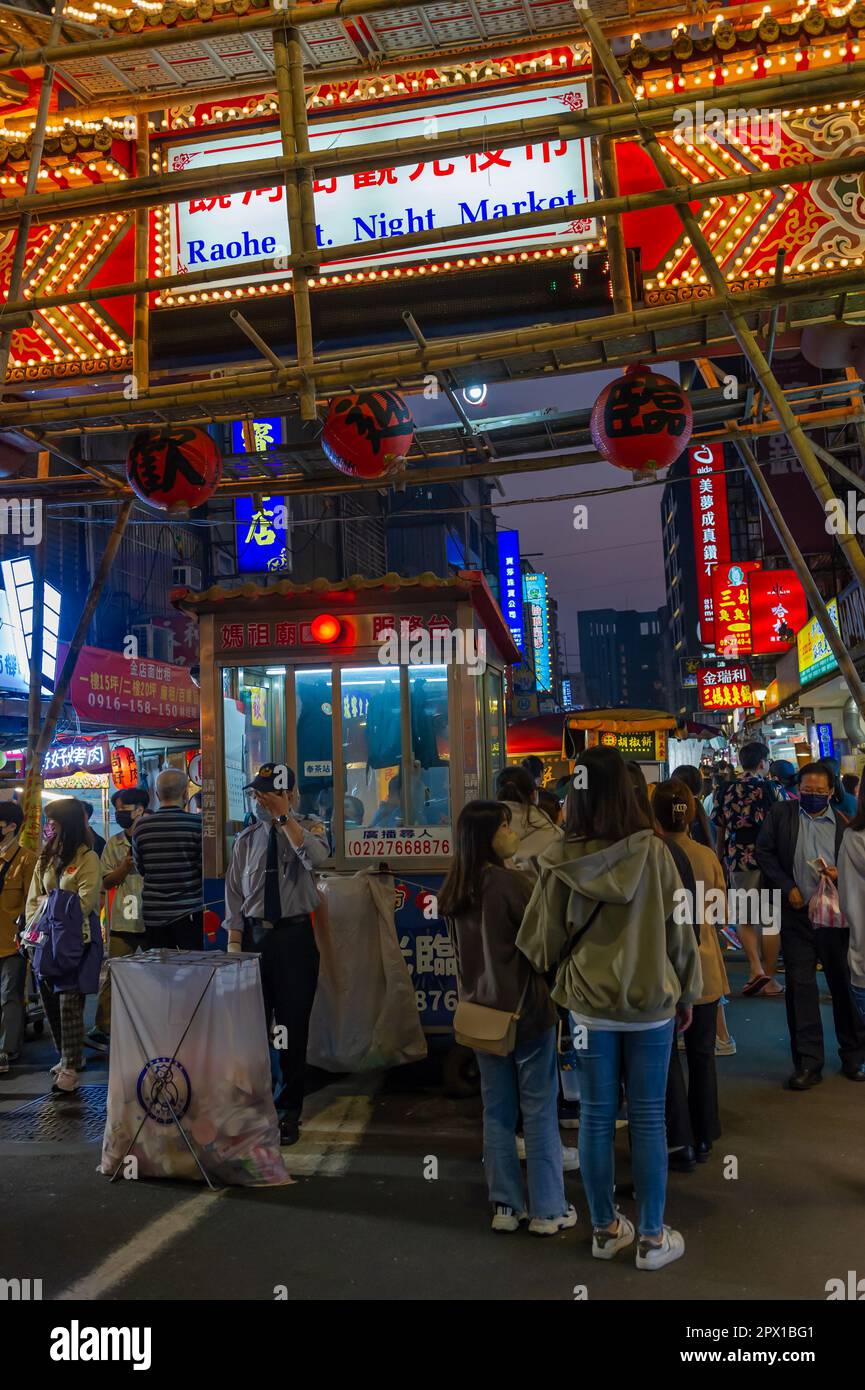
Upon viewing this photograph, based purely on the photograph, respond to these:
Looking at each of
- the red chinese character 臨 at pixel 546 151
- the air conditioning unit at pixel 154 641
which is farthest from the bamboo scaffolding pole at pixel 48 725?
the air conditioning unit at pixel 154 641

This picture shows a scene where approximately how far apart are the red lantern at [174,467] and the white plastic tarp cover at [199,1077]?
3.37m

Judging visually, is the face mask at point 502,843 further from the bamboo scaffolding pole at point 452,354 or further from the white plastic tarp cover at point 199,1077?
the bamboo scaffolding pole at point 452,354

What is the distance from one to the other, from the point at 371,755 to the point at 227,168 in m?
4.08

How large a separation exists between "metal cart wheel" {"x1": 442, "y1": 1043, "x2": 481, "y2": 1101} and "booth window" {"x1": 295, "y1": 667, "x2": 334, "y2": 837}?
204 cm

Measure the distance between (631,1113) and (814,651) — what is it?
17135 mm

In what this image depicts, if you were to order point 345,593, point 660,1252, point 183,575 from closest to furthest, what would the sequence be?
point 660,1252 < point 345,593 < point 183,575

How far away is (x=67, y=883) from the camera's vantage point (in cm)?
763

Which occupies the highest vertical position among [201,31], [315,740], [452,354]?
[201,31]

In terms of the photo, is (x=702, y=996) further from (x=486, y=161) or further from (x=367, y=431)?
(x=486, y=161)

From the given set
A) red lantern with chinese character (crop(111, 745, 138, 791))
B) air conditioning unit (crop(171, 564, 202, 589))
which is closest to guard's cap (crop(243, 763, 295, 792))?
red lantern with chinese character (crop(111, 745, 138, 791))

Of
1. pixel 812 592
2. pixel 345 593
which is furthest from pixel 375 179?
pixel 812 592

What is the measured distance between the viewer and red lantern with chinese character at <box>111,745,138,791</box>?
13.8 meters

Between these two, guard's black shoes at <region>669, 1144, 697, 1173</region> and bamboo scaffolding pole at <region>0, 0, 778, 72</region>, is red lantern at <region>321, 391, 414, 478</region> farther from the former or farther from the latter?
guard's black shoes at <region>669, 1144, 697, 1173</region>

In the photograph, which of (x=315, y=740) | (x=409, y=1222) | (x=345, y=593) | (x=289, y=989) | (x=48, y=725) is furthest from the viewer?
(x=48, y=725)
